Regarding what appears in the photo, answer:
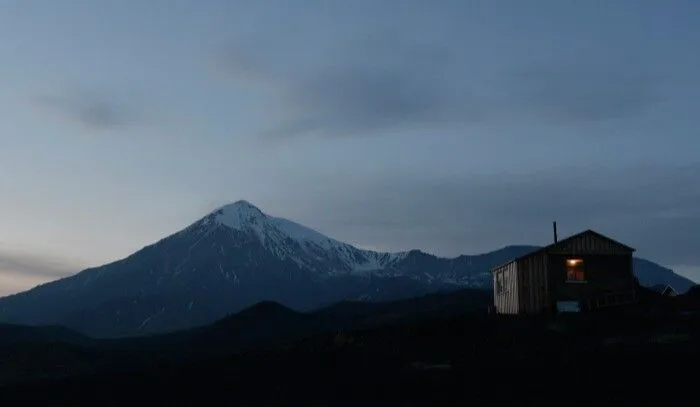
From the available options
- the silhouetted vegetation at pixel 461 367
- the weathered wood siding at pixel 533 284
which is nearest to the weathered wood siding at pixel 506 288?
the weathered wood siding at pixel 533 284

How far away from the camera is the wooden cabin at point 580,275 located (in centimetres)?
5575

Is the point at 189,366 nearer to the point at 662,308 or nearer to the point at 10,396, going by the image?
the point at 10,396

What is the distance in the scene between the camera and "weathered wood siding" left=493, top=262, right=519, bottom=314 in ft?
196

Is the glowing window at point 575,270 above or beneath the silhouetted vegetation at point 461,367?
above

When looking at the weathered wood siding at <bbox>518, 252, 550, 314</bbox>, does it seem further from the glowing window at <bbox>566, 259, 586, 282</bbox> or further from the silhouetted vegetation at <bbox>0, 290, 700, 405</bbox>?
the silhouetted vegetation at <bbox>0, 290, 700, 405</bbox>

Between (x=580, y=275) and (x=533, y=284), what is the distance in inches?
135

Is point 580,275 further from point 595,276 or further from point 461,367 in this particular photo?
point 461,367

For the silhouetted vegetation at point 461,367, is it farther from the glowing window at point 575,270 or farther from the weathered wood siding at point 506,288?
the weathered wood siding at point 506,288

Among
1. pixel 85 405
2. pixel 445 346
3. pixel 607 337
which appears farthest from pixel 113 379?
pixel 607 337

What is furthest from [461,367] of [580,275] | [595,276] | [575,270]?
[595,276]

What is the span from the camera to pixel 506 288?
62.2 meters

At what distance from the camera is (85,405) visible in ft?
134

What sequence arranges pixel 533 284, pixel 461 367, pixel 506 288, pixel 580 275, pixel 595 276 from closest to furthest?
pixel 461 367, pixel 580 275, pixel 595 276, pixel 533 284, pixel 506 288

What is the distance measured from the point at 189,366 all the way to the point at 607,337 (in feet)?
86.6
